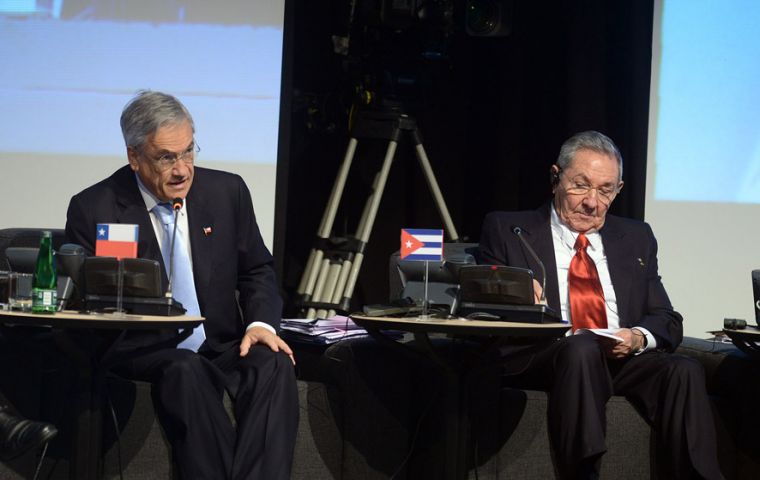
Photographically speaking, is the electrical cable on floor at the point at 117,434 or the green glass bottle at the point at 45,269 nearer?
the green glass bottle at the point at 45,269

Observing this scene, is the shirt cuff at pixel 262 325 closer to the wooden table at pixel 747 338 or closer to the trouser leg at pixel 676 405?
the trouser leg at pixel 676 405

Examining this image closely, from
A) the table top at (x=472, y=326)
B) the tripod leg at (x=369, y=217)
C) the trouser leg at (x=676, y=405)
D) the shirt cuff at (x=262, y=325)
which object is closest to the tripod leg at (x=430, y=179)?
the tripod leg at (x=369, y=217)

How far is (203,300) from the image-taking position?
11.0ft

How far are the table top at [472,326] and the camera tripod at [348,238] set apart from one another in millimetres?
2260

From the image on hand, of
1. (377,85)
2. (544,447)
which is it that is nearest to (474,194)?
(377,85)

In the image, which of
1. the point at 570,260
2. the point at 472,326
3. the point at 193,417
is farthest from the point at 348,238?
the point at 472,326

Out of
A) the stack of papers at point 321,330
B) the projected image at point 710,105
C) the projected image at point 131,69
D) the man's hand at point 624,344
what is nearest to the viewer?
the man's hand at point 624,344

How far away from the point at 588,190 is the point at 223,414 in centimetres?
148

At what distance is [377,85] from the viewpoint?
5.41 metres

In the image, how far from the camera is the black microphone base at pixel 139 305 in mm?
2916

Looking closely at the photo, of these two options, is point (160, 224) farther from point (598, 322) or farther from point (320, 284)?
point (320, 284)

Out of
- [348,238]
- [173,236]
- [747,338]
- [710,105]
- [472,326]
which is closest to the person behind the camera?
[472,326]

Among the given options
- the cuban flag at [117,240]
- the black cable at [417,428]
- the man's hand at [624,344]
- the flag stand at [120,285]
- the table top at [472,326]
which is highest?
the cuban flag at [117,240]

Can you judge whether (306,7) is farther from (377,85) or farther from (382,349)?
(382,349)
